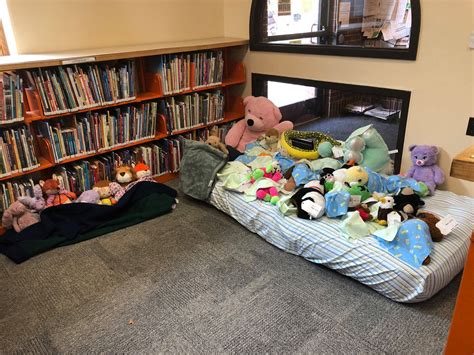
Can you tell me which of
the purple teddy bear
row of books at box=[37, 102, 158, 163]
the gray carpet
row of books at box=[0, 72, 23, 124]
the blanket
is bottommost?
the gray carpet

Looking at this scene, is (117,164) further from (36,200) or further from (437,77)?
(437,77)

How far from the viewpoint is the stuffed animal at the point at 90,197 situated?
103 inches

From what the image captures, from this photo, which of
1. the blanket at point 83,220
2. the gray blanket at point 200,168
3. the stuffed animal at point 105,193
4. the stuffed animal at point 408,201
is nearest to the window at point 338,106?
the stuffed animal at point 408,201

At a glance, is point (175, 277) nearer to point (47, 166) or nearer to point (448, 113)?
point (47, 166)

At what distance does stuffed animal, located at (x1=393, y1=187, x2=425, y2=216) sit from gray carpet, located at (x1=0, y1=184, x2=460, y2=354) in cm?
42

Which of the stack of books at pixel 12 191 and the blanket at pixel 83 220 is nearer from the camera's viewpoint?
the blanket at pixel 83 220

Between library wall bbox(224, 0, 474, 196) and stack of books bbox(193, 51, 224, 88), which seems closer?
library wall bbox(224, 0, 474, 196)

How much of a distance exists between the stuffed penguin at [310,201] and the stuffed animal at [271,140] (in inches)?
32.0

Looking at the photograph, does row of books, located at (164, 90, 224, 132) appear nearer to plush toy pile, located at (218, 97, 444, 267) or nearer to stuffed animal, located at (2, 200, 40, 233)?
plush toy pile, located at (218, 97, 444, 267)

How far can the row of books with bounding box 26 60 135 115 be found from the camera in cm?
239

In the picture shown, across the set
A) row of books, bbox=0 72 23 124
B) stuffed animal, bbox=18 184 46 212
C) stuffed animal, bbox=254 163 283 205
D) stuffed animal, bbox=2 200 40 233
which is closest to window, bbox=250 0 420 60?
stuffed animal, bbox=254 163 283 205

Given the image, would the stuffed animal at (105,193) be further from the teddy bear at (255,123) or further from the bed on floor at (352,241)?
the teddy bear at (255,123)

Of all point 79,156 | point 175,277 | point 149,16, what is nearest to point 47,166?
point 79,156

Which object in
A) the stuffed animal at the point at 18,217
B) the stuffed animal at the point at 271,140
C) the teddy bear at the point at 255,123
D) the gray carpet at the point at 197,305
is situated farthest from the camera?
the teddy bear at the point at 255,123
